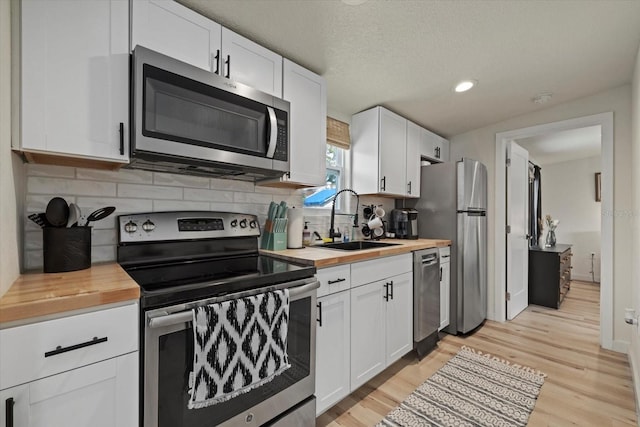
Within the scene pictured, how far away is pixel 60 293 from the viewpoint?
85cm

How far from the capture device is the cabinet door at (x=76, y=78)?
3.40 feet

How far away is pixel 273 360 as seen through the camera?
4.16 feet

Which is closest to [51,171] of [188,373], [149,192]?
[149,192]

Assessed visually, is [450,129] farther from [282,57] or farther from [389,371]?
[389,371]

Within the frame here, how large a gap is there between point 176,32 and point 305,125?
0.88 m

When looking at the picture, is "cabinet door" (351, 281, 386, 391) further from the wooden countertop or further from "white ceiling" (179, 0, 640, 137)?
"white ceiling" (179, 0, 640, 137)

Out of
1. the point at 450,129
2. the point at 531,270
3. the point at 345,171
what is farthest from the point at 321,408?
the point at 531,270

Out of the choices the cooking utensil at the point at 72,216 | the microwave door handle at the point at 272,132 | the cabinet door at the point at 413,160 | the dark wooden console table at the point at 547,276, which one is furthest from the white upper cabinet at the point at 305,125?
the dark wooden console table at the point at 547,276

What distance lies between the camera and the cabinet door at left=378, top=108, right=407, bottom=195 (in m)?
2.73

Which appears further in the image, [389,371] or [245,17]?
[389,371]

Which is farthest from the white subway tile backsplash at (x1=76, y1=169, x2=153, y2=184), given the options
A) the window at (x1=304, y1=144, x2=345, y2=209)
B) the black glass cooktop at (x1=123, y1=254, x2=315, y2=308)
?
the window at (x1=304, y1=144, x2=345, y2=209)

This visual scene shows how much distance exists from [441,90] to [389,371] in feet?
7.84

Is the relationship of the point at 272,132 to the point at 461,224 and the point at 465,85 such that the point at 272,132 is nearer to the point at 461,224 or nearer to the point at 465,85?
the point at 465,85

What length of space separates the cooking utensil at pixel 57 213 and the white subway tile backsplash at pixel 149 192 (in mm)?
312
